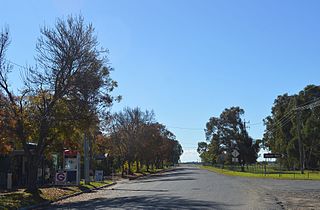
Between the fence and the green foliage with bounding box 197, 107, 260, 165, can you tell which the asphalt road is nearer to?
the fence

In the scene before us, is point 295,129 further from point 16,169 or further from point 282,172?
point 16,169

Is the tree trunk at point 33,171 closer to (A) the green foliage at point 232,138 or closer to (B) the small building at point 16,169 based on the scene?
(B) the small building at point 16,169

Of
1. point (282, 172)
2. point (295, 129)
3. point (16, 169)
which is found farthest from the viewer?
point (295, 129)

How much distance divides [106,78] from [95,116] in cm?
257

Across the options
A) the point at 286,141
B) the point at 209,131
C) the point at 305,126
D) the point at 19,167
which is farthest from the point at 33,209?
the point at 209,131

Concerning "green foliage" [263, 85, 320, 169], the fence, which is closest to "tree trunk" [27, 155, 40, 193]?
the fence

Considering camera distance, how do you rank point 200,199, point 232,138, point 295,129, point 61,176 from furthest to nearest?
point 232,138, point 295,129, point 61,176, point 200,199

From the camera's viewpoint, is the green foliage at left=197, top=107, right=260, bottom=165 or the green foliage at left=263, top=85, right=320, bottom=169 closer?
the green foliage at left=263, top=85, right=320, bottom=169

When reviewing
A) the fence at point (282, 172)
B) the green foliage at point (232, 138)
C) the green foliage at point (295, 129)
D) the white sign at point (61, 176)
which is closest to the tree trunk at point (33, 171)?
the white sign at point (61, 176)

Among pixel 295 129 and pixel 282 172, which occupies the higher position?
pixel 295 129

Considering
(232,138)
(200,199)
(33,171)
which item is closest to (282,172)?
(232,138)

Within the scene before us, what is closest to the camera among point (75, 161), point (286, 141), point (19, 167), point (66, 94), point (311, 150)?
point (66, 94)

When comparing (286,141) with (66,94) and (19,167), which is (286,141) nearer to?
(19,167)

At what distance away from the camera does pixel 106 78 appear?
105 ft
